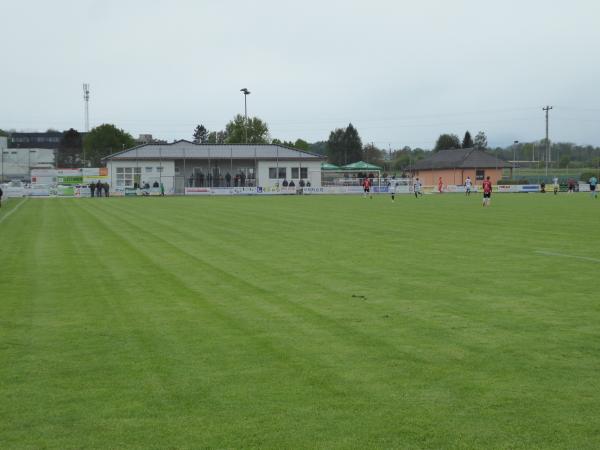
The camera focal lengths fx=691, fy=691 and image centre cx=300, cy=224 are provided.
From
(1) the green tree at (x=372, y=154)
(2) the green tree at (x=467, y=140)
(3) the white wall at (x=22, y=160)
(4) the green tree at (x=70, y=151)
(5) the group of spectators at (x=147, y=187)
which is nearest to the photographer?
(5) the group of spectators at (x=147, y=187)

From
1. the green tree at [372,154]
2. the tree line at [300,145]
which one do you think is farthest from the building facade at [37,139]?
the green tree at [372,154]

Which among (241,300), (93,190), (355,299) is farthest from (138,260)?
(93,190)

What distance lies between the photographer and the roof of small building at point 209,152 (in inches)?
3036

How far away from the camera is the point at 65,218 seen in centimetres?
3222

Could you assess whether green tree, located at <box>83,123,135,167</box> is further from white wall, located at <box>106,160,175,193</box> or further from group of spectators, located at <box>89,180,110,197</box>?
group of spectators, located at <box>89,180,110,197</box>

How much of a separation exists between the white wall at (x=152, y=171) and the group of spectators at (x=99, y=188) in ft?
15.9

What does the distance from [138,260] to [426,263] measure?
648 centimetres

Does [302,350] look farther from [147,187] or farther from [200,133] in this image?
[200,133]

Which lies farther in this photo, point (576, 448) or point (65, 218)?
point (65, 218)

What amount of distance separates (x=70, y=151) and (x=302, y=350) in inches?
5045

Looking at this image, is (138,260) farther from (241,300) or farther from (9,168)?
(9,168)

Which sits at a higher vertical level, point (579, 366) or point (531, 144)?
point (531, 144)

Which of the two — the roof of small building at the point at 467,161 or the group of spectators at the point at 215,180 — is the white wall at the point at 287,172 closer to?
the group of spectators at the point at 215,180

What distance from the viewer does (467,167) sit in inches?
3735
